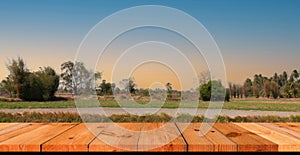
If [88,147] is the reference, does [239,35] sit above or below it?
above

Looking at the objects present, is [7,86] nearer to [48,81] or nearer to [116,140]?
[48,81]

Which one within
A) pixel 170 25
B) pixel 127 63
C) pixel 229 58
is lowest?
pixel 127 63

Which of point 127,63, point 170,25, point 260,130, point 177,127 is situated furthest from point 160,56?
point 260,130

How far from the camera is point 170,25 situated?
1.92 m

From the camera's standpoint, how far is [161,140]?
1375 mm

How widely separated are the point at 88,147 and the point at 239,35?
33.6ft

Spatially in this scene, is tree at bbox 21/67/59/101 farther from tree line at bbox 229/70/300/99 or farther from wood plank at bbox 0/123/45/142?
wood plank at bbox 0/123/45/142

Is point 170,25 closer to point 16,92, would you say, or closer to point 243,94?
point 243,94

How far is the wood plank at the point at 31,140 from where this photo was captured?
1303mm

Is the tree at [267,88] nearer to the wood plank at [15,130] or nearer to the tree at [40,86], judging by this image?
the tree at [40,86]

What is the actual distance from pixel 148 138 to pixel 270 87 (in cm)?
984

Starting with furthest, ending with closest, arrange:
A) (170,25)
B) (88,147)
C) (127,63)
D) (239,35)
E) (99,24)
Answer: (239,35) → (127,63) → (170,25) → (99,24) → (88,147)

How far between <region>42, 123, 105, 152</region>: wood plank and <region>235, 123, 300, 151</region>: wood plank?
717mm

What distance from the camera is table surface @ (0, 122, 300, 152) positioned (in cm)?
130
